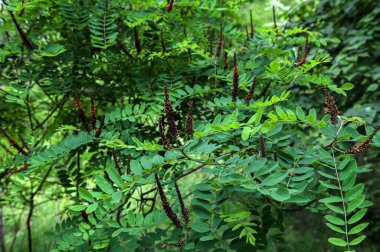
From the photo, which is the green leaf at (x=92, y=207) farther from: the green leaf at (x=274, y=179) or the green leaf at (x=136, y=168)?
the green leaf at (x=274, y=179)

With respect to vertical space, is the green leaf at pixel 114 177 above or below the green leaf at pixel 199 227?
above

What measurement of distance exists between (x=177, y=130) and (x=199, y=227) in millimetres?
366

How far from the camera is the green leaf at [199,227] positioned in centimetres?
122

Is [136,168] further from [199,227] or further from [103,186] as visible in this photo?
[199,227]

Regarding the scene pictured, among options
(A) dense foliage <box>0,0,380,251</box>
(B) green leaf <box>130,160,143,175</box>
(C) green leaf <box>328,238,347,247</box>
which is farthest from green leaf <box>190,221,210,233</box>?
(C) green leaf <box>328,238,347,247</box>

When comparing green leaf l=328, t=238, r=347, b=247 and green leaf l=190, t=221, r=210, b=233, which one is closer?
green leaf l=328, t=238, r=347, b=247

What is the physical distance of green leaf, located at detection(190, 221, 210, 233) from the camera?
1.22 m

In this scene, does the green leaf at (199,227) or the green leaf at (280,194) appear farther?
the green leaf at (199,227)

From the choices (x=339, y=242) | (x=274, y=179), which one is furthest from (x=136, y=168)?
(x=339, y=242)

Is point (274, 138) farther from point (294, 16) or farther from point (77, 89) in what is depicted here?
point (294, 16)

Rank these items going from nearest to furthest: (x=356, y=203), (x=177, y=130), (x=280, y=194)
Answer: (x=280, y=194)
(x=356, y=203)
(x=177, y=130)

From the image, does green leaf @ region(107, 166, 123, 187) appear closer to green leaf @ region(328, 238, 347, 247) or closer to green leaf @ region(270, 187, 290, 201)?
green leaf @ region(270, 187, 290, 201)

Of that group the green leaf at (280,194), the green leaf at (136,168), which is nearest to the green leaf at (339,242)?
the green leaf at (280,194)

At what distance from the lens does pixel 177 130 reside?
1373mm
